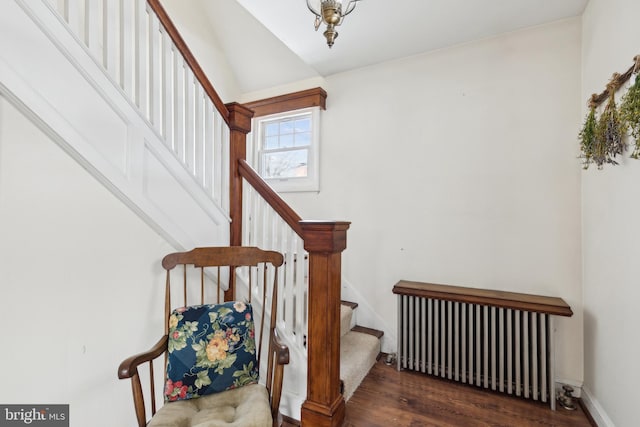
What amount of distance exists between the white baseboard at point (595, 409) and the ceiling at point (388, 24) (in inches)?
105

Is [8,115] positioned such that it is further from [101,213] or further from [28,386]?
[28,386]

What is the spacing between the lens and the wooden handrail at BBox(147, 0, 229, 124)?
5.02 ft

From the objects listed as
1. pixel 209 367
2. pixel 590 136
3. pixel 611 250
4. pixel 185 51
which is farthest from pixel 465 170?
pixel 209 367

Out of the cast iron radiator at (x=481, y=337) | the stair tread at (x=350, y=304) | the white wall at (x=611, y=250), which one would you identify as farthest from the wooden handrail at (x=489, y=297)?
the stair tread at (x=350, y=304)

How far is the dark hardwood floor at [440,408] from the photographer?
183 centimetres

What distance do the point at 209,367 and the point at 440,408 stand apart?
1.55m

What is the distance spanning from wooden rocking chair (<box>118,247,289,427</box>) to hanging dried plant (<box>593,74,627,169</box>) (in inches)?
79.8

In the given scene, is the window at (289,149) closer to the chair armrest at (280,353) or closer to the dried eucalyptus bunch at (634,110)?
the chair armrest at (280,353)

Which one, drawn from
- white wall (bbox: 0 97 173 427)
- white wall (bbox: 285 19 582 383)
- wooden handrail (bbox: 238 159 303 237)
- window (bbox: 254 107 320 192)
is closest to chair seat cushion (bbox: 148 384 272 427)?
white wall (bbox: 0 97 173 427)

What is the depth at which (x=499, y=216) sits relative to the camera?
7.80 ft

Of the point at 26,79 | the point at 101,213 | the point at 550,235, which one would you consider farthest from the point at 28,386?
the point at 550,235

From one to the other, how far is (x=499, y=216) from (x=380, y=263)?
3.57 ft

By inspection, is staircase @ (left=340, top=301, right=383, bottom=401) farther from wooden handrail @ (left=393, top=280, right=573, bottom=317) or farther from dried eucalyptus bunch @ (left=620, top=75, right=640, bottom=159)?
dried eucalyptus bunch @ (left=620, top=75, right=640, bottom=159)

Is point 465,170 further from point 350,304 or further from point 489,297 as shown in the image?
point 350,304
